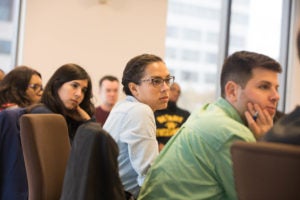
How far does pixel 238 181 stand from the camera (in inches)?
40.3

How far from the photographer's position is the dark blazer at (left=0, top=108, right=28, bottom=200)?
253 cm

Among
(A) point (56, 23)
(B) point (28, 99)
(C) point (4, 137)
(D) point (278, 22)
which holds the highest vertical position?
(D) point (278, 22)

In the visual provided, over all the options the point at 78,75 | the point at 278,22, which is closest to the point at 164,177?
the point at 78,75

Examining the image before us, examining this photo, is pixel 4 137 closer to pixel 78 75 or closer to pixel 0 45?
pixel 78 75

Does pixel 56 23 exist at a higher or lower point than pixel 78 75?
higher

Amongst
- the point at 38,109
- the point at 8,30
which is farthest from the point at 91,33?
the point at 38,109

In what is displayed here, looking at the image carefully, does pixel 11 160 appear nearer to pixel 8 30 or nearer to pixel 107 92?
pixel 107 92

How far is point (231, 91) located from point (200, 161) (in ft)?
1.18

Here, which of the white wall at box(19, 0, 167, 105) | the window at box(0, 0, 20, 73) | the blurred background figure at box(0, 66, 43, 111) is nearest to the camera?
the blurred background figure at box(0, 66, 43, 111)

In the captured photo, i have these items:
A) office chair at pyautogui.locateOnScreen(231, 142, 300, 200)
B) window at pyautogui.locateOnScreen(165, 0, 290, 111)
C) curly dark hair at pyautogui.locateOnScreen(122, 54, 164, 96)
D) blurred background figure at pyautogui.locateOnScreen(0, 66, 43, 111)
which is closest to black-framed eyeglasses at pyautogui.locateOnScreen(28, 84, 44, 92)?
blurred background figure at pyautogui.locateOnScreen(0, 66, 43, 111)

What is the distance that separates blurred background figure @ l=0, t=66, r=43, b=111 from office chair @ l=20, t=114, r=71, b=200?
1010mm

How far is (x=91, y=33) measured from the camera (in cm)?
480

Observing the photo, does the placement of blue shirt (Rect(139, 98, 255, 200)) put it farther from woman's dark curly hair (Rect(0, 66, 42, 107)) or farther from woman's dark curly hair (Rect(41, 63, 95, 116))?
woman's dark curly hair (Rect(0, 66, 42, 107))

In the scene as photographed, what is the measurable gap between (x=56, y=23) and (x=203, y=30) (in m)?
2.22
